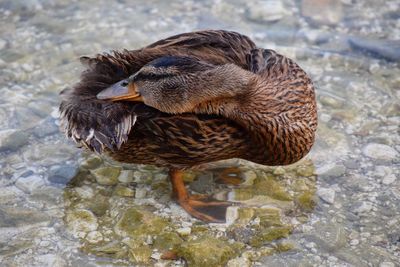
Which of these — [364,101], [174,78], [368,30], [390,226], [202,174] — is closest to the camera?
[174,78]

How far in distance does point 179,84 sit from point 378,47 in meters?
2.76

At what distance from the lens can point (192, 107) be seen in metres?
3.73

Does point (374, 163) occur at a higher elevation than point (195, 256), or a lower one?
higher

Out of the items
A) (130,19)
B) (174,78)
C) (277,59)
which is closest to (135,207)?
(174,78)

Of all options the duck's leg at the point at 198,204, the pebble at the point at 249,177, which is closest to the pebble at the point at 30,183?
the duck's leg at the point at 198,204

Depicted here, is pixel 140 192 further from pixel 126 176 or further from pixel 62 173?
pixel 62 173

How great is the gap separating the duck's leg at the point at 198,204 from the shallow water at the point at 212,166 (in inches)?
2.6

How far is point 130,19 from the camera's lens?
6215 mm

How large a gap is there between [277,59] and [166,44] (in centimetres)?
73

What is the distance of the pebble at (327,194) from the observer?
420 cm

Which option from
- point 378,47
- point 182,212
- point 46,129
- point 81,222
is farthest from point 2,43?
point 378,47

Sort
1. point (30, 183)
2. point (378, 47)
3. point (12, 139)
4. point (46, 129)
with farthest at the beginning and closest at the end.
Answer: point (378, 47), point (46, 129), point (12, 139), point (30, 183)

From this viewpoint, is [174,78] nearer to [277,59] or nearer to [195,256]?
[277,59]

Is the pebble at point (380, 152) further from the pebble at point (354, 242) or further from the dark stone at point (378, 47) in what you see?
the dark stone at point (378, 47)
